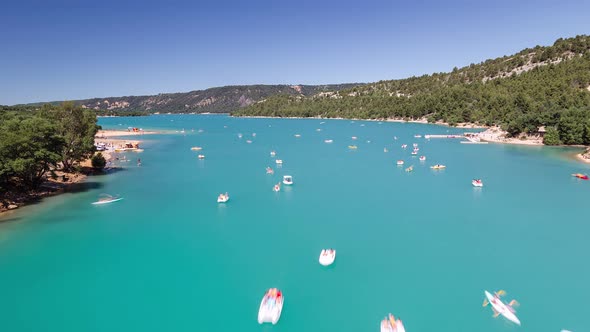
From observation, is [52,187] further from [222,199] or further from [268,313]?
[268,313]

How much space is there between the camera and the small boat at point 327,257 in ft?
96.1

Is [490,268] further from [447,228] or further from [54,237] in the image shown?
[54,237]

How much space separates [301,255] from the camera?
31.6m

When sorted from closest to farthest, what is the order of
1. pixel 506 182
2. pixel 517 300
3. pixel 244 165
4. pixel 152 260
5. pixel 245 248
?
1. pixel 517 300
2. pixel 152 260
3. pixel 245 248
4. pixel 506 182
5. pixel 244 165

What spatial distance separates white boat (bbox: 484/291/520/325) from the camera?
2241cm

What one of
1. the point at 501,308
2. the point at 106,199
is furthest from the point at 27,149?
the point at 501,308


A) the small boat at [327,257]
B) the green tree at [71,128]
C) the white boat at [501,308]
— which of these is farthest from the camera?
the green tree at [71,128]

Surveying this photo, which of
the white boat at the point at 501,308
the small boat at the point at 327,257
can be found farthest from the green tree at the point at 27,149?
the white boat at the point at 501,308

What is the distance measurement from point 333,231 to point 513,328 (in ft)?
58.2

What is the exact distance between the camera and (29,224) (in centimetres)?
3788

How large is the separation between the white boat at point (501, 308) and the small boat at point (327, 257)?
419 inches

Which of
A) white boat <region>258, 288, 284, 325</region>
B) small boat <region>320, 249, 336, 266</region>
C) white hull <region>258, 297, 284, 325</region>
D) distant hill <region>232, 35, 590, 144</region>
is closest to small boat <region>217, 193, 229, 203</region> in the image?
small boat <region>320, 249, 336, 266</region>

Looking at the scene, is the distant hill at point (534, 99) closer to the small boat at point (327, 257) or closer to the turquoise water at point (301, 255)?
the turquoise water at point (301, 255)

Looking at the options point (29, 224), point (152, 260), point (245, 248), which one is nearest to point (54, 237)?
point (29, 224)
